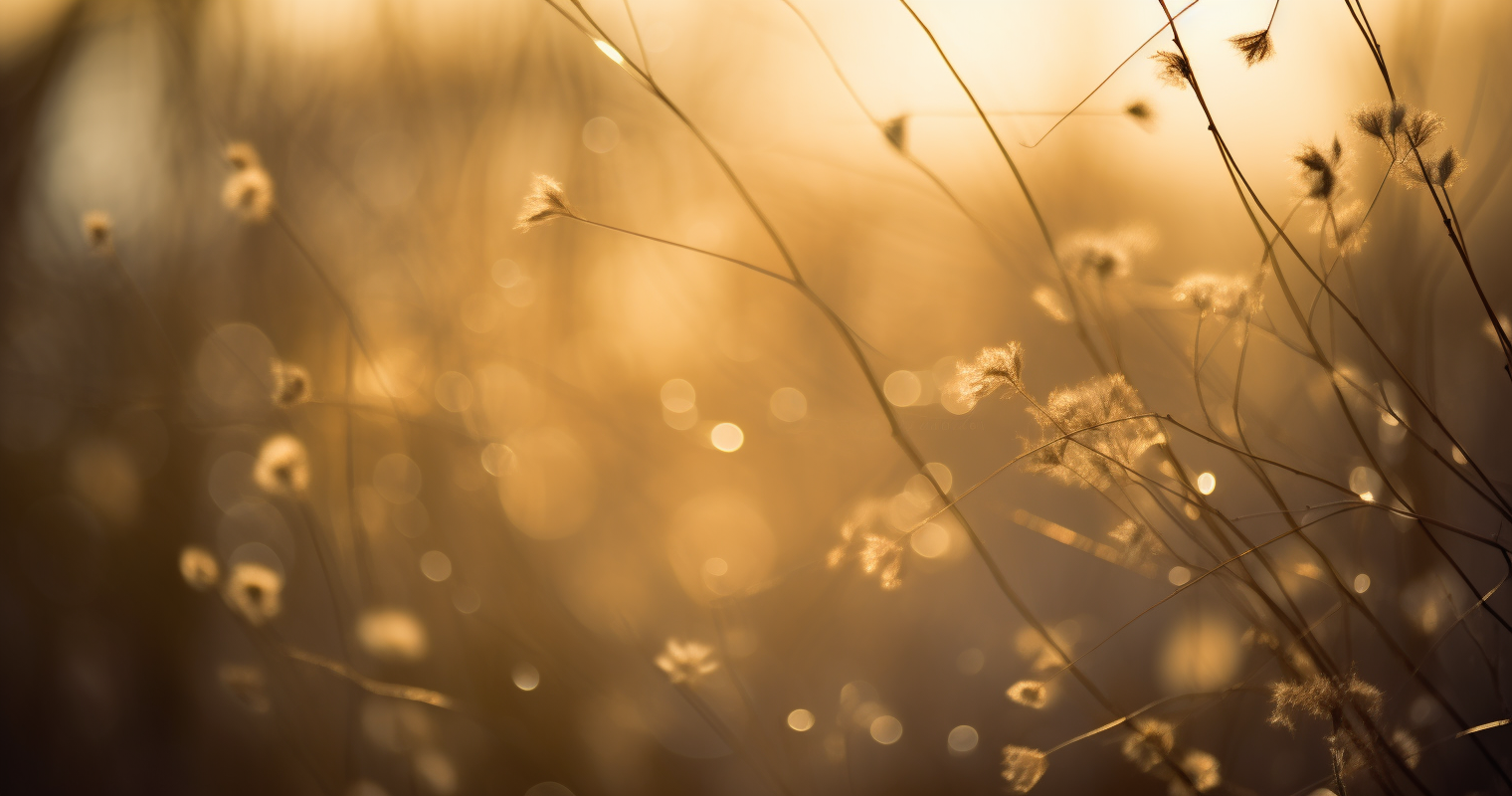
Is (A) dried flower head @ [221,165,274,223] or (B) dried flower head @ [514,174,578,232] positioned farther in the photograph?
(A) dried flower head @ [221,165,274,223]

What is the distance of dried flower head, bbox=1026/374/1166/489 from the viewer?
43 cm

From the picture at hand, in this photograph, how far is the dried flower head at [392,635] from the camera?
0.84 m

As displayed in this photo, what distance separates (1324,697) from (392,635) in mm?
930

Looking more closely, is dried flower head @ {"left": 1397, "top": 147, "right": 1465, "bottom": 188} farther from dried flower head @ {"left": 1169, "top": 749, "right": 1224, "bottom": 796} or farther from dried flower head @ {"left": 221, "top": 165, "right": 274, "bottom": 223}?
dried flower head @ {"left": 221, "top": 165, "right": 274, "bottom": 223}

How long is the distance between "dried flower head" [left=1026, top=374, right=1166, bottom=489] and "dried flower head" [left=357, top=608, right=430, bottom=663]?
796mm

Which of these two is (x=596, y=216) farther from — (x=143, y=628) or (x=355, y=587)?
(x=143, y=628)

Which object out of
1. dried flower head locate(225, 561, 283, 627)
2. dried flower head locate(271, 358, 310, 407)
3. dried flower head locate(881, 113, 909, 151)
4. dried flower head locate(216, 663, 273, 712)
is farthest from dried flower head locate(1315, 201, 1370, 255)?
dried flower head locate(216, 663, 273, 712)

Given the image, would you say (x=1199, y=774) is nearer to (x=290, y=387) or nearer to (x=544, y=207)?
(x=544, y=207)

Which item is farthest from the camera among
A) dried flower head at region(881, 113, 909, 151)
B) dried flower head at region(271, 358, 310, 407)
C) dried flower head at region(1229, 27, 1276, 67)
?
dried flower head at region(271, 358, 310, 407)

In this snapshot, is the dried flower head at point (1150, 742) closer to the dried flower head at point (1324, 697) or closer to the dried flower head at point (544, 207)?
the dried flower head at point (1324, 697)

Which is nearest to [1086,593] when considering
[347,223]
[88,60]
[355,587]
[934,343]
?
[934,343]

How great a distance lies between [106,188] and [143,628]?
0.67 meters

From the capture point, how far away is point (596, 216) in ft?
2.99

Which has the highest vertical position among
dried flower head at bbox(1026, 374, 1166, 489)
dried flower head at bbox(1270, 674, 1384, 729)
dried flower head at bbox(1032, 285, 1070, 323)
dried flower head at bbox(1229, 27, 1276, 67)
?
dried flower head at bbox(1229, 27, 1276, 67)
